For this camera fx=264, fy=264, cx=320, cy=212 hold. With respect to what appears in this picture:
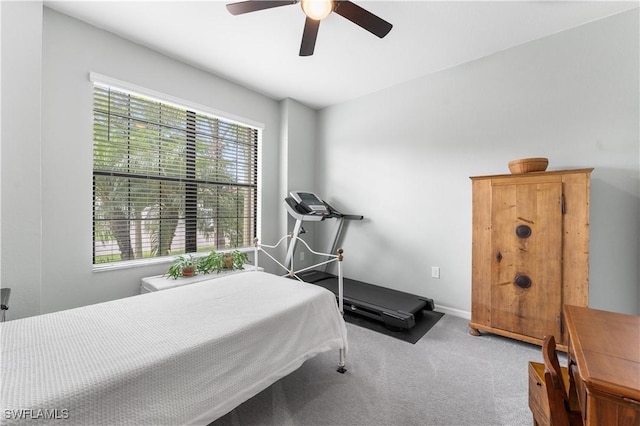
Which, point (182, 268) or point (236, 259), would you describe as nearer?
point (182, 268)

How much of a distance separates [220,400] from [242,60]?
9.85ft

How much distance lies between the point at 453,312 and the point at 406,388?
149 centimetres

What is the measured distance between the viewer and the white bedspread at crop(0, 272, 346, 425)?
853mm

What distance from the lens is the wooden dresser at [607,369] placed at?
0.66 meters

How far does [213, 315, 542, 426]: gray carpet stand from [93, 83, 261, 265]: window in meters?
1.99

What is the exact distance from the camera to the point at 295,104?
3902 millimetres

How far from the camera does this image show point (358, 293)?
10.1 feet

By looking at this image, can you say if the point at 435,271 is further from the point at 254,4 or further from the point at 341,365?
the point at 254,4

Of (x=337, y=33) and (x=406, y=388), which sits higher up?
(x=337, y=33)

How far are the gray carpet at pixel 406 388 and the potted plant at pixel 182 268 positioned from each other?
1.52 meters

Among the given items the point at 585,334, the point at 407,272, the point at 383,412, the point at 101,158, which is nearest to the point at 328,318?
the point at 383,412

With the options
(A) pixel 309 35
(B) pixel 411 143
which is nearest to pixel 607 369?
(A) pixel 309 35

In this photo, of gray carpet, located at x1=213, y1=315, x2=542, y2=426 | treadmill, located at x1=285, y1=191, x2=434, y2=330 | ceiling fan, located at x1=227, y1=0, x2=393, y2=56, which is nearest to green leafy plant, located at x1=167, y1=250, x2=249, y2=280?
treadmill, located at x1=285, y1=191, x2=434, y2=330

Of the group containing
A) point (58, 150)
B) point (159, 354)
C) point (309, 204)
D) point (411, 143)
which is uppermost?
point (411, 143)
